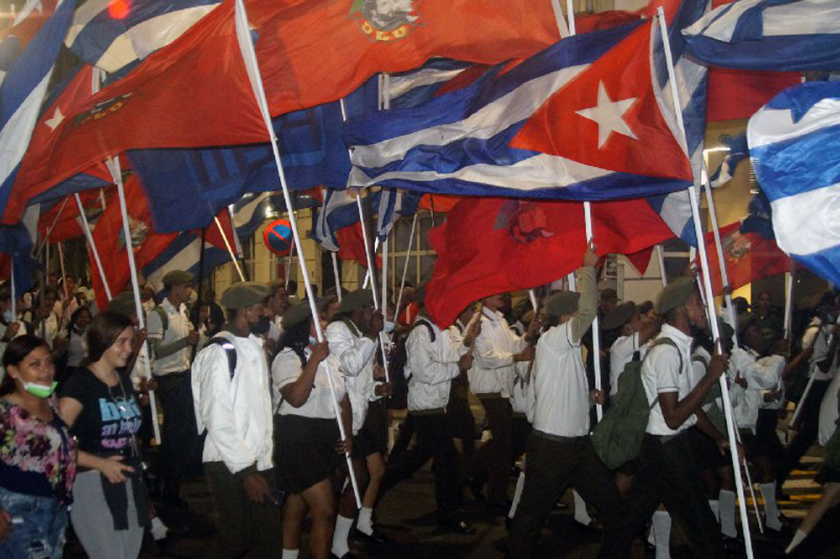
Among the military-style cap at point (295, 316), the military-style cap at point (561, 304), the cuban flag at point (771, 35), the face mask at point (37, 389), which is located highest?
the cuban flag at point (771, 35)

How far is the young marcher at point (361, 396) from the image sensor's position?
7949 mm

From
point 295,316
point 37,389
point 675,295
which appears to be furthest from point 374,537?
point 37,389

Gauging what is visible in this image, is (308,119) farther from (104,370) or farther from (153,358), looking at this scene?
(104,370)

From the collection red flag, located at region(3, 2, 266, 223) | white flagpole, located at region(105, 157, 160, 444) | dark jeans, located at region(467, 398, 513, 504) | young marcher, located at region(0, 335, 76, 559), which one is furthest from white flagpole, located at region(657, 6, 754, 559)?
white flagpole, located at region(105, 157, 160, 444)

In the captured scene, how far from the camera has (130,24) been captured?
938 centimetres

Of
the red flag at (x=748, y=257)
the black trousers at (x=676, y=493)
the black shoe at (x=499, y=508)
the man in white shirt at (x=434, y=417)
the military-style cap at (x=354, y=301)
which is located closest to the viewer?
the black trousers at (x=676, y=493)

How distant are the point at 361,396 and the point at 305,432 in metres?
1.29

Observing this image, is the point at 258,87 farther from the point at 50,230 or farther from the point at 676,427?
the point at 50,230

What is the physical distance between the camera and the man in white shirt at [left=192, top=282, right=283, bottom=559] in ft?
20.1

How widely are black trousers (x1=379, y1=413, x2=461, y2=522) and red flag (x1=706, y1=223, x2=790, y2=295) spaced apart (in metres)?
3.28

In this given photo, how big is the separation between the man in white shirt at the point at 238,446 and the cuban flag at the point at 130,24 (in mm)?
4075

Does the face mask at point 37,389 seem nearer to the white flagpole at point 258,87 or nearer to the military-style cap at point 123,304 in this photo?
the white flagpole at point 258,87

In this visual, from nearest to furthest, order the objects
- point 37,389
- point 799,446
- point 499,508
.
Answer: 1. point 37,389
2. point 799,446
3. point 499,508

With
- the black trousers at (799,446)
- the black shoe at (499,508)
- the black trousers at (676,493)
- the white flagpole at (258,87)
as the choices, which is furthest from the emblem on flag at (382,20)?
the black trousers at (799,446)
